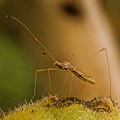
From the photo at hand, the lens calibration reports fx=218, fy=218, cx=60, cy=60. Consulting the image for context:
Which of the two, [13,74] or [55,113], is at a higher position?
[13,74]

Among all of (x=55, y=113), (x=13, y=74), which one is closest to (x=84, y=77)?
(x=55, y=113)

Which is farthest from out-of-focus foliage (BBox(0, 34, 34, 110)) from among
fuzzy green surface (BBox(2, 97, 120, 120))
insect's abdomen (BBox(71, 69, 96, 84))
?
fuzzy green surface (BBox(2, 97, 120, 120))

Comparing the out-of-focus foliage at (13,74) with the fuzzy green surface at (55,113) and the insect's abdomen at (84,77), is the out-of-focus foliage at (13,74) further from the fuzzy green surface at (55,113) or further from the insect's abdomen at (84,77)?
the fuzzy green surface at (55,113)

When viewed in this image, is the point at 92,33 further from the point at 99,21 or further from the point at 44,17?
the point at 44,17

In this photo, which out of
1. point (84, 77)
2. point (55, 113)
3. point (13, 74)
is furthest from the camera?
point (13, 74)

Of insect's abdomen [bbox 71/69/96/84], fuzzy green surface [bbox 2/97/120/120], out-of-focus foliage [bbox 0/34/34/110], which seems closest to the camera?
fuzzy green surface [bbox 2/97/120/120]

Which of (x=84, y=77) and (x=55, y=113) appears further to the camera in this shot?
(x=84, y=77)

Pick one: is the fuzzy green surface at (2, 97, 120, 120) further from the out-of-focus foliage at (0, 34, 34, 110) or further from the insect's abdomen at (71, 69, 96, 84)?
the out-of-focus foliage at (0, 34, 34, 110)

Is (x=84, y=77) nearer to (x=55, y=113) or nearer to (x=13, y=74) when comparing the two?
(x=55, y=113)
